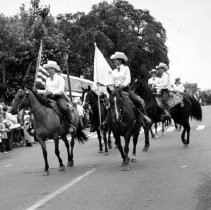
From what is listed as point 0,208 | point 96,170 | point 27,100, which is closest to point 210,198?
point 0,208

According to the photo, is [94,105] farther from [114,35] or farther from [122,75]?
[114,35]

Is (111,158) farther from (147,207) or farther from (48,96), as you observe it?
(147,207)

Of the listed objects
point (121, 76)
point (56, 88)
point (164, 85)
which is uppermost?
point (164, 85)

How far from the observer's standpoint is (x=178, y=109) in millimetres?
17828

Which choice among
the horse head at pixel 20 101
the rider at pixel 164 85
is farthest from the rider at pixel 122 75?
the rider at pixel 164 85

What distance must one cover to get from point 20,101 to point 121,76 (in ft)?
8.54

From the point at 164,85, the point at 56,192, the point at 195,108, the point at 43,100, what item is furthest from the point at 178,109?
the point at 56,192

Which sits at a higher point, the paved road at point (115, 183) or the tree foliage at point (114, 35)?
the tree foliage at point (114, 35)

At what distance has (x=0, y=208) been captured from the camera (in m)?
8.33

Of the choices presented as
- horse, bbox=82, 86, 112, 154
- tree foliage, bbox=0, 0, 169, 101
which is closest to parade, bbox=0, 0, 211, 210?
horse, bbox=82, 86, 112, 154

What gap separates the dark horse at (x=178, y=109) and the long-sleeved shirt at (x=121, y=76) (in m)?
2.97

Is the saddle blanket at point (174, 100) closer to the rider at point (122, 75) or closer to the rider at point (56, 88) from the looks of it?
the rider at point (122, 75)

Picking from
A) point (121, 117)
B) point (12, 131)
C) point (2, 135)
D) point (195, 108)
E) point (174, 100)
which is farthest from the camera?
point (12, 131)

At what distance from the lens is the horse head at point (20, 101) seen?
40.2ft
